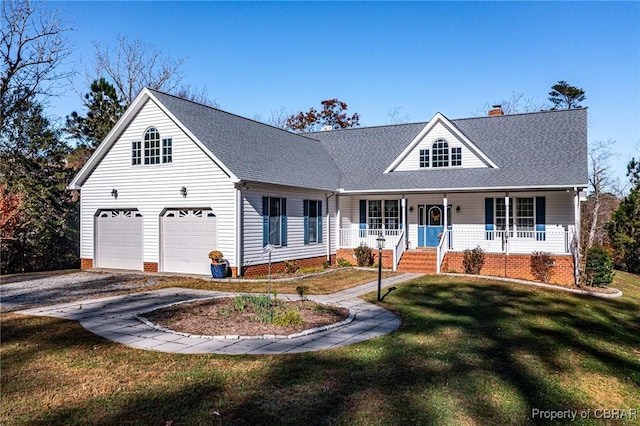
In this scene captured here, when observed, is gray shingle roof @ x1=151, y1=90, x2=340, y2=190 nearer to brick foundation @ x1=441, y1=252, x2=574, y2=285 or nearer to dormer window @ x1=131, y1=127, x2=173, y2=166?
dormer window @ x1=131, y1=127, x2=173, y2=166

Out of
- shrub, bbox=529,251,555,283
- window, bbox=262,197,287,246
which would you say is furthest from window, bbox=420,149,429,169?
window, bbox=262,197,287,246

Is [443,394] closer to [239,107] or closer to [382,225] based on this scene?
[382,225]

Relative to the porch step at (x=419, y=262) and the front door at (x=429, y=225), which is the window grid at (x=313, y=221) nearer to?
the porch step at (x=419, y=262)

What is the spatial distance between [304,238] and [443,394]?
45.7ft

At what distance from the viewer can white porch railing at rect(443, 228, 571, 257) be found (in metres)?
17.5

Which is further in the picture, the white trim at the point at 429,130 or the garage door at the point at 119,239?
the white trim at the point at 429,130

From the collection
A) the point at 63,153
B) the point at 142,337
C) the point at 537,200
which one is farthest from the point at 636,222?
the point at 63,153

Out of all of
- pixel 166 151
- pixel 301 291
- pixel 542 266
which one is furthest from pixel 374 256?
pixel 301 291

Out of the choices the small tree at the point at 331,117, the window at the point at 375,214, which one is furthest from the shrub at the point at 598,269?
the small tree at the point at 331,117

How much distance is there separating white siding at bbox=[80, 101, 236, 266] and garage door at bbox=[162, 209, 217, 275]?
0.28 m

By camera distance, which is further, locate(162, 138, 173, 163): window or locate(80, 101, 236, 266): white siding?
locate(162, 138, 173, 163): window

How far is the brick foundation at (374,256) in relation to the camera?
65.3ft

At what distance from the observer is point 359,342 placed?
25.2 feet

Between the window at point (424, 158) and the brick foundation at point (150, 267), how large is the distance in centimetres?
1188
